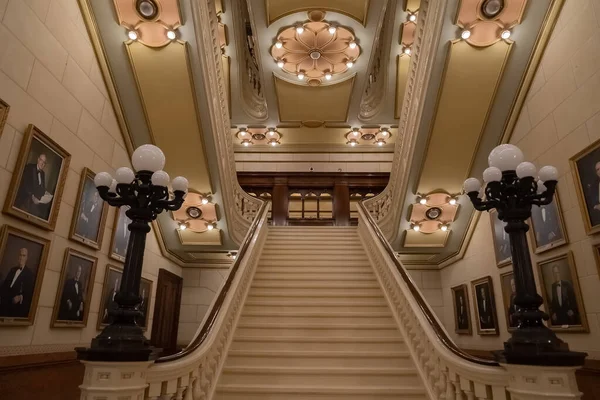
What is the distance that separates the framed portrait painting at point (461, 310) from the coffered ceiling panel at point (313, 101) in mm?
5129

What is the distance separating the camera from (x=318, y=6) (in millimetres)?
6988

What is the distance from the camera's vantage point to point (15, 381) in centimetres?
336

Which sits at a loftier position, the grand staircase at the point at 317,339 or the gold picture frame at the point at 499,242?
the gold picture frame at the point at 499,242

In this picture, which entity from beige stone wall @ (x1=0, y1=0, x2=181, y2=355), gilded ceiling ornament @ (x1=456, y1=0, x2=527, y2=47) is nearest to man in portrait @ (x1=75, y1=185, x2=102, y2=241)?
beige stone wall @ (x1=0, y1=0, x2=181, y2=355)

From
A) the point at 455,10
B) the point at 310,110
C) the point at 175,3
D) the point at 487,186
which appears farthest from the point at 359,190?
the point at 487,186

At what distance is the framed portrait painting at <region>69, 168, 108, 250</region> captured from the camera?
4.41 metres

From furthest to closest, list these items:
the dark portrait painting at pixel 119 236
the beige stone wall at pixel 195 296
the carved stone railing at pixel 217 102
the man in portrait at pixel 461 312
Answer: the beige stone wall at pixel 195 296
the man in portrait at pixel 461 312
the dark portrait painting at pixel 119 236
the carved stone railing at pixel 217 102

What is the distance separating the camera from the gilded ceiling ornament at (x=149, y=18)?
15.2 feet

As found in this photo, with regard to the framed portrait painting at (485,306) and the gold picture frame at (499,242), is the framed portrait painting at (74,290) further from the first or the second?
the framed portrait painting at (485,306)

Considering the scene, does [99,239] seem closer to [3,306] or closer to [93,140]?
[93,140]

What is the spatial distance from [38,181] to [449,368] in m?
3.98

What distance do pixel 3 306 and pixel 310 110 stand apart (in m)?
8.05

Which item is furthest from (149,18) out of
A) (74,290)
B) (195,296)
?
(195,296)

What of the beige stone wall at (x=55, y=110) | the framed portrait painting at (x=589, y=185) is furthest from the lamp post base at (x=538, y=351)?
the beige stone wall at (x=55, y=110)
